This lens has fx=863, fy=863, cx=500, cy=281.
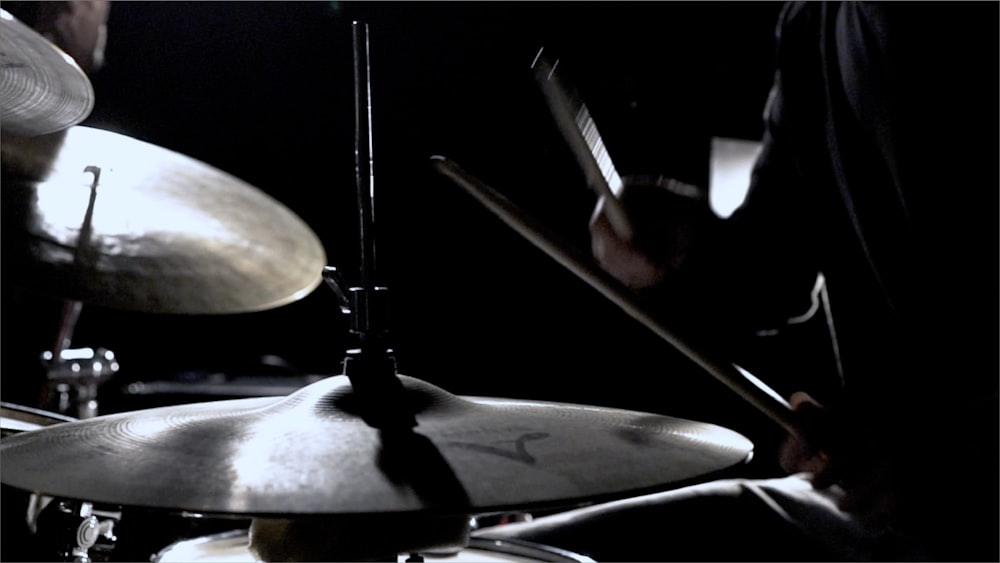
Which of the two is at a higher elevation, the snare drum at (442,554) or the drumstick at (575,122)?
the drumstick at (575,122)

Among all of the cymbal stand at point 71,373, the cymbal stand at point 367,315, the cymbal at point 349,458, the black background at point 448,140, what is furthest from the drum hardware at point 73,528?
the black background at point 448,140

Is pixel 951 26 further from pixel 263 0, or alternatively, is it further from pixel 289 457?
pixel 263 0

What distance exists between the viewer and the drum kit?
39cm

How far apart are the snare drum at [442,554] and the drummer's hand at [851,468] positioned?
9.2 inches

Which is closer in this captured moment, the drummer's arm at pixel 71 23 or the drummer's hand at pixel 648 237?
the drummer's arm at pixel 71 23

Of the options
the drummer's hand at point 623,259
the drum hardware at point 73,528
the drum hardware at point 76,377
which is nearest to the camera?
the drum hardware at point 73,528

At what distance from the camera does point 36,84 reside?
0.62 meters

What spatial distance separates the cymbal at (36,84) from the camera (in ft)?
1.87

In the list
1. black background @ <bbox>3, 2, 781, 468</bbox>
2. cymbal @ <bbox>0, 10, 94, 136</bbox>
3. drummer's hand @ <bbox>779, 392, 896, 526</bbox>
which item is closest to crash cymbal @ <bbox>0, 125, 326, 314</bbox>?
cymbal @ <bbox>0, 10, 94, 136</bbox>

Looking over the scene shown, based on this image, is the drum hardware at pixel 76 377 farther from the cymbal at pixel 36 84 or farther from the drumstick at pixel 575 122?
the drumstick at pixel 575 122

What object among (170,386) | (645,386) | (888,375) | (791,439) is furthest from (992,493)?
(170,386)

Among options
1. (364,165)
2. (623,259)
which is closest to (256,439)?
(364,165)

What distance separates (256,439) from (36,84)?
0.35 meters

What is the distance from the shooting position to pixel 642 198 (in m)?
1.01
